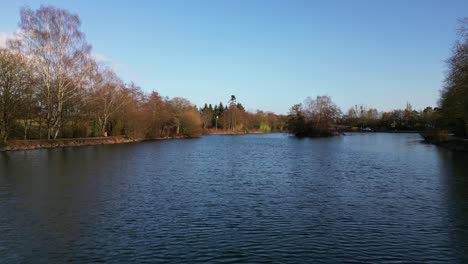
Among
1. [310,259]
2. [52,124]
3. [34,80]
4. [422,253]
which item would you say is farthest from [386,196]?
[52,124]

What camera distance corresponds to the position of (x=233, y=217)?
1325 centimetres

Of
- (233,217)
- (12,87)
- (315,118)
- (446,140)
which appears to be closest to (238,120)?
(315,118)

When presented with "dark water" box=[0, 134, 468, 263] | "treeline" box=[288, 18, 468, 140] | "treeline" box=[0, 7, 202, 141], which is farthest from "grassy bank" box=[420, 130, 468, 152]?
"treeline" box=[0, 7, 202, 141]

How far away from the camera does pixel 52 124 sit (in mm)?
50625

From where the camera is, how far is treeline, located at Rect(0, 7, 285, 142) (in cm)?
4297

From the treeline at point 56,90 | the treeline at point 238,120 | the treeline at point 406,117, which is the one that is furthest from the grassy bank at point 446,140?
the treeline at point 238,120

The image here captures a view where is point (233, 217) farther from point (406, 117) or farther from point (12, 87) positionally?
point (406, 117)

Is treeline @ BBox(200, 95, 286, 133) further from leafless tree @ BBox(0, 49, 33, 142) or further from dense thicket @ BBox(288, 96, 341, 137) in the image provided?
leafless tree @ BBox(0, 49, 33, 142)

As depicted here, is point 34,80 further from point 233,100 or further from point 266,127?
point 233,100

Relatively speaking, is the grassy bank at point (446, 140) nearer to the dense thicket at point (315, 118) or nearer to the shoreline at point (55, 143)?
the dense thicket at point (315, 118)

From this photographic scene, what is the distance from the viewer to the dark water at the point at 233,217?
978 cm

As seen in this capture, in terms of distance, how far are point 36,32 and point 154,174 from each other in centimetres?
2980

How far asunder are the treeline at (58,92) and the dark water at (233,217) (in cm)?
2282

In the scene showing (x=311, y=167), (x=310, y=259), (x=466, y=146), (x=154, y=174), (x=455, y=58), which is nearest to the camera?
(x=310, y=259)
